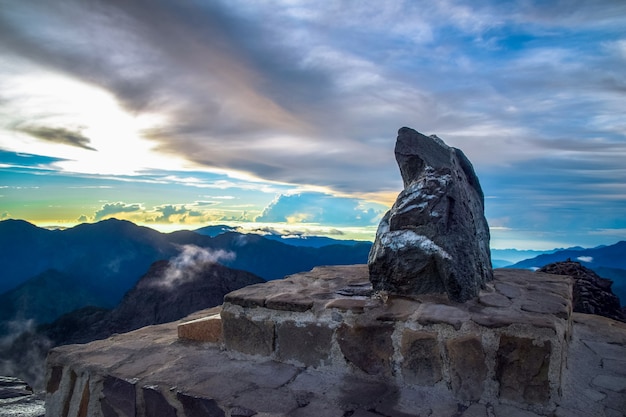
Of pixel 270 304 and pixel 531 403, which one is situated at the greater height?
pixel 270 304

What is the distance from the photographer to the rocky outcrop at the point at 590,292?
7.45m

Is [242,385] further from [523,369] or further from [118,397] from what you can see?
[523,369]

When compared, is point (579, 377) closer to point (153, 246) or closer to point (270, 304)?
point (270, 304)

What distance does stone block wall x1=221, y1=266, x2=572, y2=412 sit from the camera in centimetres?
248

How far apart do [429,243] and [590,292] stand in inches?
266

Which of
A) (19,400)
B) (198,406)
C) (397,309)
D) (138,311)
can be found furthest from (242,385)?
(138,311)

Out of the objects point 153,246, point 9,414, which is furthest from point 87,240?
point 9,414

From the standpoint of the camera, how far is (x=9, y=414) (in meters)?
4.10

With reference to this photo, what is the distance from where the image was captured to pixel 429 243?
10.5 ft

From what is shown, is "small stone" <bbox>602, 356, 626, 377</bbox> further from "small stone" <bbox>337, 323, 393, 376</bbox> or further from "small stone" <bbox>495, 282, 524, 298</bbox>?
"small stone" <bbox>337, 323, 393, 376</bbox>

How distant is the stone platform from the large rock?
0.52 ft

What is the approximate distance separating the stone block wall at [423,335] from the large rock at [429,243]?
0.47 feet

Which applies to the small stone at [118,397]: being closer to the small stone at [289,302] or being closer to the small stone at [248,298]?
the small stone at [248,298]

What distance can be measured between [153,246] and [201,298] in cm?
1292
